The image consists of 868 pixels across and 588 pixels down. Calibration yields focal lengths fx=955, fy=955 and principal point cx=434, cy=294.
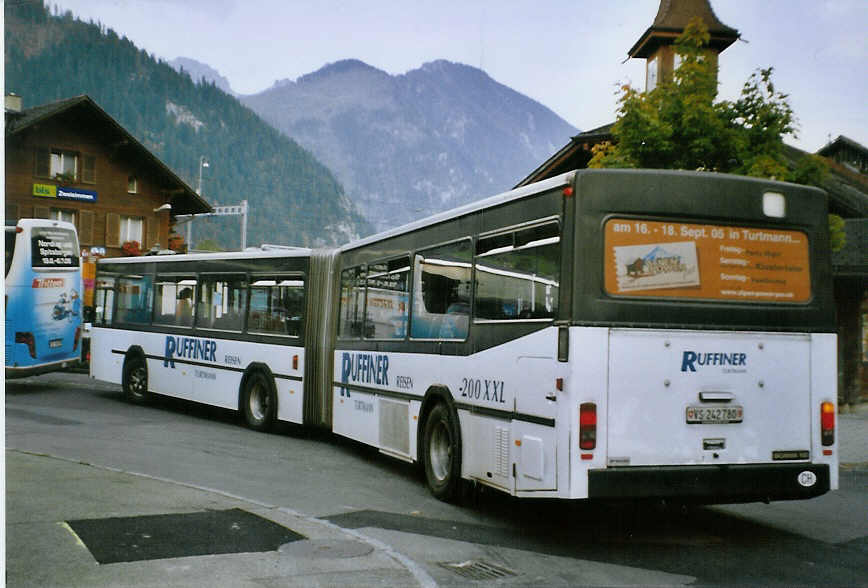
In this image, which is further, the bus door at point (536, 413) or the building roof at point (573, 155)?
the building roof at point (573, 155)

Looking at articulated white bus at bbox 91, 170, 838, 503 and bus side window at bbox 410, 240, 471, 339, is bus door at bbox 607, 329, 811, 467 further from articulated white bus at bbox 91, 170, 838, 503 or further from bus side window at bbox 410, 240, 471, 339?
bus side window at bbox 410, 240, 471, 339

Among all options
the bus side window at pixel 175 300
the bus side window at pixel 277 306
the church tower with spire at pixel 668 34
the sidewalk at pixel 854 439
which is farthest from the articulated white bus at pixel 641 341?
the church tower with spire at pixel 668 34

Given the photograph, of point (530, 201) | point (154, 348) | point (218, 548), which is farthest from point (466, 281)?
point (154, 348)

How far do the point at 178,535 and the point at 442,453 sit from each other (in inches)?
127

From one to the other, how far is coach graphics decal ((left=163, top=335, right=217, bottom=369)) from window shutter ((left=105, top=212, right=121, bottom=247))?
112 feet

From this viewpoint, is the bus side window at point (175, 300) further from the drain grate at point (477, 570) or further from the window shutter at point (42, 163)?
the window shutter at point (42, 163)

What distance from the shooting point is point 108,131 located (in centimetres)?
4841

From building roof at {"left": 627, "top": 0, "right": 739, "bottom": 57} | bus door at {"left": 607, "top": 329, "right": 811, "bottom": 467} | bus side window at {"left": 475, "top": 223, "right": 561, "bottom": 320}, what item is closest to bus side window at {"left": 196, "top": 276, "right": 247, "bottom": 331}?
bus side window at {"left": 475, "top": 223, "right": 561, "bottom": 320}

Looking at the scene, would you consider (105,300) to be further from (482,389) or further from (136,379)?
(482,389)

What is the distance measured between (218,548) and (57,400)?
43.5ft

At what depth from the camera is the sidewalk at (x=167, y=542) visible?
6.04m

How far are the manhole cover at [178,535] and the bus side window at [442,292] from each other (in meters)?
2.72

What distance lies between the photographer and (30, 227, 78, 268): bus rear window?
67.7ft

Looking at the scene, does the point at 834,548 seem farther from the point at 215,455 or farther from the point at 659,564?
the point at 215,455
